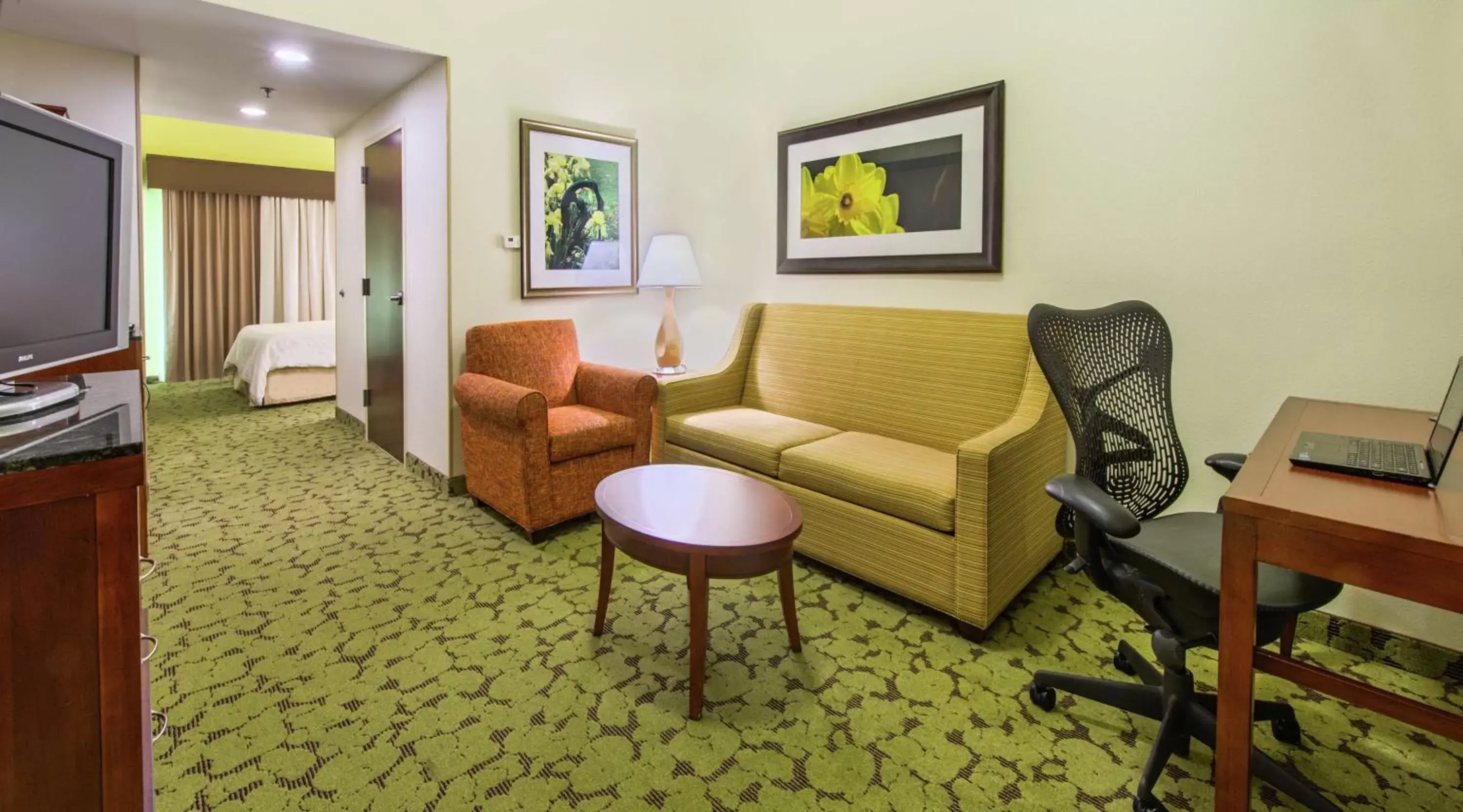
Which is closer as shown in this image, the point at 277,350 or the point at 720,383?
the point at 720,383

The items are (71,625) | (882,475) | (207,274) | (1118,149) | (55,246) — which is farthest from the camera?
(207,274)

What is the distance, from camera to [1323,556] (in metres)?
1.12

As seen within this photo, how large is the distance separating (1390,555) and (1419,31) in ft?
5.97

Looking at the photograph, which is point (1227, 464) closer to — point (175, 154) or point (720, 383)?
point (720, 383)

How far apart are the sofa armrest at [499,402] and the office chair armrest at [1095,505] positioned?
199cm

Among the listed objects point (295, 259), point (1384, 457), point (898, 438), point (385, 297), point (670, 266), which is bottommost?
point (898, 438)

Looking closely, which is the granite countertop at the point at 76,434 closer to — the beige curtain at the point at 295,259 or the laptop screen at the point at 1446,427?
the laptop screen at the point at 1446,427

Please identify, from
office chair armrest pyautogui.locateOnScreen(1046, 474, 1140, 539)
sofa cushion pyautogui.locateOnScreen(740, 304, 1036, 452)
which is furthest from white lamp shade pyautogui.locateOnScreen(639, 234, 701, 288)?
office chair armrest pyautogui.locateOnScreen(1046, 474, 1140, 539)

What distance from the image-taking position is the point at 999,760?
5.40 ft

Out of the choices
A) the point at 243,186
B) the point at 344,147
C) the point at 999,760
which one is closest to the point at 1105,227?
the point at 999,760

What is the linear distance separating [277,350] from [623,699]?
540cm

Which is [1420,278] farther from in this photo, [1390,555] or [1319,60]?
[1390,555]

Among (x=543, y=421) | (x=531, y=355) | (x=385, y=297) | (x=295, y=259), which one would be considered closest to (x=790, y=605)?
(x=543, y=421)

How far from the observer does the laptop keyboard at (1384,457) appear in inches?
52.1
